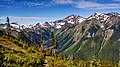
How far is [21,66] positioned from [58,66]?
3388cm

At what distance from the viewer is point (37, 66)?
309 feet

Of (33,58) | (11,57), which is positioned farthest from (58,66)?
(11,57)

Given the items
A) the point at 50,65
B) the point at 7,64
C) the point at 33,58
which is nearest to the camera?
the point at 7,64

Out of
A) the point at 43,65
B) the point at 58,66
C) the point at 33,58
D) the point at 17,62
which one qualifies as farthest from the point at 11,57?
the point at 58,66

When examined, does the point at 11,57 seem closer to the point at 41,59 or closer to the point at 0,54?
the point at 0,54

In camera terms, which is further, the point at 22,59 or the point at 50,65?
the point at 50,65

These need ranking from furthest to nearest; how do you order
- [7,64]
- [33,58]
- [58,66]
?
1. [58,66]
2. [33,58]
3. [7,64]

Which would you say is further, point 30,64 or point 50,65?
point 50,65

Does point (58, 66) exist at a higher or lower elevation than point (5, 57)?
lower

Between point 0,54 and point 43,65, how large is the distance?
2076 centimetres

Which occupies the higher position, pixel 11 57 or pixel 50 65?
pixel 11 57

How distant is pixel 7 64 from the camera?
84.2 meters

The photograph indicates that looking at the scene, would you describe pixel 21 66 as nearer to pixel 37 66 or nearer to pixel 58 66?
pixel 37 66

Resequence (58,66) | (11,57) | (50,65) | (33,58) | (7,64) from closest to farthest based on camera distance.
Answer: (7,64)
(11,57)
(33,58)
(50,65)
(58,66)
